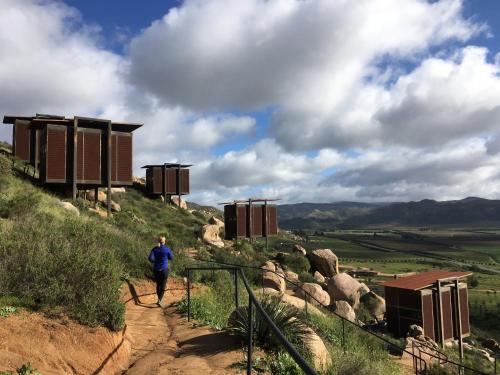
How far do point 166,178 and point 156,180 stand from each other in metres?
1.14

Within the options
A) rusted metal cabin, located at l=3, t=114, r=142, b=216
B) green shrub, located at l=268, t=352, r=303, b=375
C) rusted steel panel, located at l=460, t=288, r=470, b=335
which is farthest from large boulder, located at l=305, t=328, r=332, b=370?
rusted steel panel, located at l=460, t=288, r=470, b=335

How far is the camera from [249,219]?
114ft

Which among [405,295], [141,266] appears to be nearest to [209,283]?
[141,266]

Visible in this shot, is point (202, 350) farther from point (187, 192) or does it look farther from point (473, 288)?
point (473, 288)

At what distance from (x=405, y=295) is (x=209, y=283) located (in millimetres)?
16939

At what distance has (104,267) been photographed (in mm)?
7543

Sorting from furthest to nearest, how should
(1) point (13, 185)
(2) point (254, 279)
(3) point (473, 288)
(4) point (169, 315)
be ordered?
(3) point (473, 288), (2) point (254, 279), (1) point (13, 185), (4) point (169, 315)

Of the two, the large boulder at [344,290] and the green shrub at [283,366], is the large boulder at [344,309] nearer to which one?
the large boulder at [344,290]

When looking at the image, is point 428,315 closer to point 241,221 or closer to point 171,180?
point 241,221

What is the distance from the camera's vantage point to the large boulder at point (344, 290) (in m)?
27.8

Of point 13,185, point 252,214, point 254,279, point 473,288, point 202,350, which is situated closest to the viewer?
point 202,350

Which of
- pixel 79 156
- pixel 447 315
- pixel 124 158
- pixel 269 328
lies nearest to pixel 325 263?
pixel 447 315

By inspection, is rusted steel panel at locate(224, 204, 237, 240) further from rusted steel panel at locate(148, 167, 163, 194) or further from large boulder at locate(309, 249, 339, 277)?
rusted steel panel at locate(148, 167, 163, 194)

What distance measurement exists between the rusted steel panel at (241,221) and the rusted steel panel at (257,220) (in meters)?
0.80
